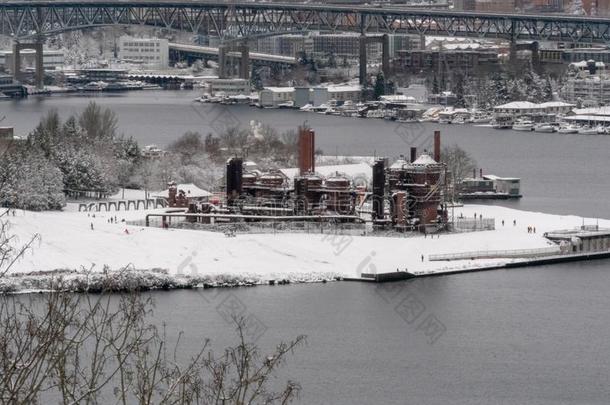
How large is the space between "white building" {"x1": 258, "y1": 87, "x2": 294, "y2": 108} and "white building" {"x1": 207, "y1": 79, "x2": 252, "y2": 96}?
4.97 feet

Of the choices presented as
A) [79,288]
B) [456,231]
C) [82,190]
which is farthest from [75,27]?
[79,288]

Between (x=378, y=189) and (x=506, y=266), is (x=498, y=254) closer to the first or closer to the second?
(x=506, y=266)

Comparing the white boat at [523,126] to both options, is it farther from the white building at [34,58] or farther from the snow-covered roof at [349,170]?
the white building at [34,58]

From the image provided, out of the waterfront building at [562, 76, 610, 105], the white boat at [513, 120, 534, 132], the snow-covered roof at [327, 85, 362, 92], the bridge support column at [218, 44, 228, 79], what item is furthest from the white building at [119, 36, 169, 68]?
the white boat at [513, 120, 534, 132]

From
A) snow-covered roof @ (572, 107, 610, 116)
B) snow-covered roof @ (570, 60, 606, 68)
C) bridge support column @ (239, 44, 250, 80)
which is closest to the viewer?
snow-covered roof @ (572, 107, 610, 116)

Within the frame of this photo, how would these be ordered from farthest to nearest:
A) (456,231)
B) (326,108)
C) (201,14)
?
(201,14) → (326,108) → (456,231)

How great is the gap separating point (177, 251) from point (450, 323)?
4.20 metres

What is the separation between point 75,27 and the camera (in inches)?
2159

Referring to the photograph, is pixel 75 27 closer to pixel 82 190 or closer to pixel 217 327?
pixel 82 190

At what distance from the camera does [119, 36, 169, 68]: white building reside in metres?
60.8

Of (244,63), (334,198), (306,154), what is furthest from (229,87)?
(334,198)

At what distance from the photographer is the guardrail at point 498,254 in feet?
63.9

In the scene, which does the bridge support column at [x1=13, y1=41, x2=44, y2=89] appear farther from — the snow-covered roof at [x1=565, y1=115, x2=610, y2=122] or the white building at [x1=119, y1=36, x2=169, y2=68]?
the snow-covered roof at [x1=565, y1=115, x2=610, y2=122]

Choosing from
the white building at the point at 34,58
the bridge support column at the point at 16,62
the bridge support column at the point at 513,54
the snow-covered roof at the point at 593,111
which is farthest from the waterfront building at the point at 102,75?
the snow-covered roof at the point at 593,111
